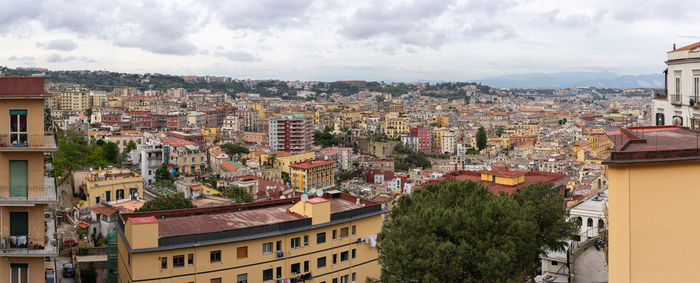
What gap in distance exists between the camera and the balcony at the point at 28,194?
30.7ft

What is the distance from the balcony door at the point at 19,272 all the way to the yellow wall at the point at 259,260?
3.72m

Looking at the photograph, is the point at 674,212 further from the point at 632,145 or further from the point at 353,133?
the point at 353,133

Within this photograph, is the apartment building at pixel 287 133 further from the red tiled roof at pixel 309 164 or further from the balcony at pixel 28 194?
the balcony at pixel 28 194

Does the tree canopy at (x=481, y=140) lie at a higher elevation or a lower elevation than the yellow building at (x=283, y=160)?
higher

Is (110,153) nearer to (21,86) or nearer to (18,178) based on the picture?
(18,178)

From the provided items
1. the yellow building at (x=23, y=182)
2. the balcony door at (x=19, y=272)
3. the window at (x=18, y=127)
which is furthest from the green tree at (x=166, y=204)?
the window at (x=18, y=127)

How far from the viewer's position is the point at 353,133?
3797 inches

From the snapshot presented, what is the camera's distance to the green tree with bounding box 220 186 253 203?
36.3m

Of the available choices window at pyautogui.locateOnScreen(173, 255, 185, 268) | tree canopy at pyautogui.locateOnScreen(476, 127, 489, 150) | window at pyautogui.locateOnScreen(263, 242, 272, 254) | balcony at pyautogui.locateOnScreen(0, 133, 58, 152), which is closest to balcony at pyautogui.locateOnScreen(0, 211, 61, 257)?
balcony at pyautogui.locateOnScreen(0, 133, 58, 152)

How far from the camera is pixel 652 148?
276 inches

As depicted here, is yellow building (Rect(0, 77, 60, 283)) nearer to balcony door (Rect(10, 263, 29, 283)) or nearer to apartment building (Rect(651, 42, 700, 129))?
balcony door (Rect(10, 263, 29, 283))

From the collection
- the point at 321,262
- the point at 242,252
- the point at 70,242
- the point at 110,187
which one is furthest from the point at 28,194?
the point at 110,187

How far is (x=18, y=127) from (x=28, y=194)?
107 cm

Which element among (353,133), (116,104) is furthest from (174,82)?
(353,133)
